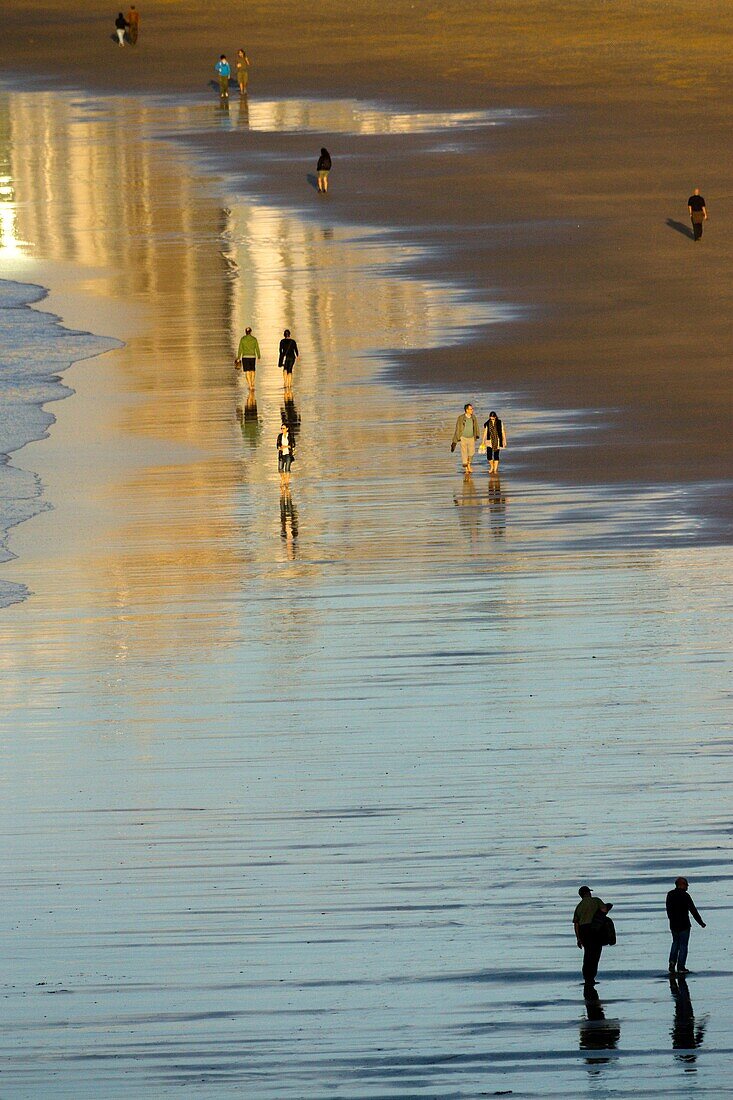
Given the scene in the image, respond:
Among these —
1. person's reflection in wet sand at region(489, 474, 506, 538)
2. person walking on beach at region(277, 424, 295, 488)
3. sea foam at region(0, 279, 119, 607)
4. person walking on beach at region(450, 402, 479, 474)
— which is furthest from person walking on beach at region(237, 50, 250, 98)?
person's reflection in wet sand at region(489, 474, 506, 538)

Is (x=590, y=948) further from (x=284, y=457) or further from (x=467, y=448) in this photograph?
(x=284, y=457)

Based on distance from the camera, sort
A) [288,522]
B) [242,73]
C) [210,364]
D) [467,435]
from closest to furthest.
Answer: [288,522] < [467,435] < [210,364] < [242,73]

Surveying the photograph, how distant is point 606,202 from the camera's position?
170ft

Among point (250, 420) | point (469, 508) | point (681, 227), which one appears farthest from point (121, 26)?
point (469, 508)

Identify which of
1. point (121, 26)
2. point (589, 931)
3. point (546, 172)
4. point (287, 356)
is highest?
point (121, 26)

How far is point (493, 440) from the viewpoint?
29.1m

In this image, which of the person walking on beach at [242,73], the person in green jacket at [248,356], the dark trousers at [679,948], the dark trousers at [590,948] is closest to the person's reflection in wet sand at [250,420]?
the person in green jacket at [248,356]

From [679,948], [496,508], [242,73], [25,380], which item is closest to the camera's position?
[679,948]

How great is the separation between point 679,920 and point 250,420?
20.9 meters

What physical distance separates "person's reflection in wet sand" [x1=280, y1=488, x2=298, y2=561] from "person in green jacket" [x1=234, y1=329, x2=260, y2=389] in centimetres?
626

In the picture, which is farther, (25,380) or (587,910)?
(25,380)

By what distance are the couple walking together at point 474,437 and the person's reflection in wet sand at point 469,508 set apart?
34cm

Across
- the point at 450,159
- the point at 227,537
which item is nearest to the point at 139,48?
the point at 450,159

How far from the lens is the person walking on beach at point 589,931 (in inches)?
531
